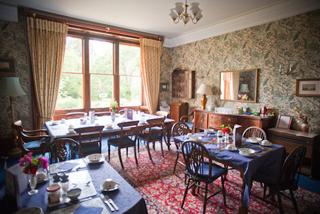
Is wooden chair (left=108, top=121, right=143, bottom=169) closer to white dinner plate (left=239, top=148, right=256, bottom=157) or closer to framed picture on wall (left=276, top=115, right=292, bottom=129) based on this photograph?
white dinner plate (left=239, top=148, right=256, bottom=157)

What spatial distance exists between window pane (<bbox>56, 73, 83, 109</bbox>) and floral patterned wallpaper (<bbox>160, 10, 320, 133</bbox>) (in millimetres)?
3658

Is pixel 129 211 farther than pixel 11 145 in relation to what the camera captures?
No

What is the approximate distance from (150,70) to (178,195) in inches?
174

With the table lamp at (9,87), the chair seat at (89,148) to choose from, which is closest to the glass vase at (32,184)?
the chair seat at (89,148)

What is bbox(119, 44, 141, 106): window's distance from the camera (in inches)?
237

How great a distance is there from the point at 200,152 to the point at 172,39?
17.1 ft

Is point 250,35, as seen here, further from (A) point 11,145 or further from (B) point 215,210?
(A) point 11,145

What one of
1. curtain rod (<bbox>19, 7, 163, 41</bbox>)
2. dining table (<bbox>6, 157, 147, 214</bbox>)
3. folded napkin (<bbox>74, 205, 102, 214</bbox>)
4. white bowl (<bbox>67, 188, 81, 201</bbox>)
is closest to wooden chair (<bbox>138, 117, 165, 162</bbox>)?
dining table (<bbox>6, 157, 147, 214</bbox>)

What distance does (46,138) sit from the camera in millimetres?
3400

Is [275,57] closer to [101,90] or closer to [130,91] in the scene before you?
[130,91]

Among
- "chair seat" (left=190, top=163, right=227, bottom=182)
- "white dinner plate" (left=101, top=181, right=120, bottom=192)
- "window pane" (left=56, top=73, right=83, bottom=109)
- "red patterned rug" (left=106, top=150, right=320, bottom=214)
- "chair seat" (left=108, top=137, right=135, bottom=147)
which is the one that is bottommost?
"red patterned rug" (left=106, top=150, right=320, bottom=214)

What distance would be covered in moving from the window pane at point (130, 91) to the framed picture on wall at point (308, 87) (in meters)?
4.43

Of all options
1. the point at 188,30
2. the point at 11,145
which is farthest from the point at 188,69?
the point at 11,145

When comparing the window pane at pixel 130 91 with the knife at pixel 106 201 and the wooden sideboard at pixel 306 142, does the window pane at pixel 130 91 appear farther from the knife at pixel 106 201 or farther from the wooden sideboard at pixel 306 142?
the knife at pixel 106 201
